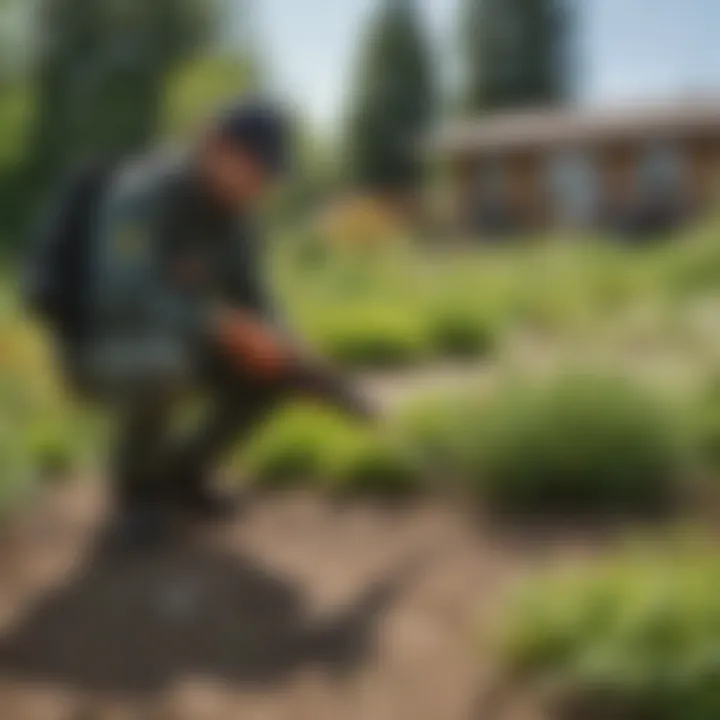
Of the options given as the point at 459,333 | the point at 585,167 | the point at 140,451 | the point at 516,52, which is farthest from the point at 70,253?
the point at 459,333

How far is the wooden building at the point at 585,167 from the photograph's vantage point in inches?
76.2

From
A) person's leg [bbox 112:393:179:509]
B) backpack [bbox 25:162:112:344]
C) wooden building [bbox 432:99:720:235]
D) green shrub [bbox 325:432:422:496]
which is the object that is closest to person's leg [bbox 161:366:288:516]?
person's leg [bbox 112:393:179:509]

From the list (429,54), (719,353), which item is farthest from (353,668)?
(719,353)

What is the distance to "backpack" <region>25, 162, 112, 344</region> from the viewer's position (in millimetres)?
1933

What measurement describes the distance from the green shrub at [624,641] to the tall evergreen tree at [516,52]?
0.75m

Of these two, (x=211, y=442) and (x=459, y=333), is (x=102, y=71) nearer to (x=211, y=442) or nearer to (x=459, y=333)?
(x=211, y=442)

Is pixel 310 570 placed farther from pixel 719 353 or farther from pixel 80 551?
pixel 719 353

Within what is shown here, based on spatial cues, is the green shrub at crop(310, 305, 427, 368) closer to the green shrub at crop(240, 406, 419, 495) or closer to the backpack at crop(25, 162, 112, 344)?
the green shrub at crop(240, 406, 419, 495)

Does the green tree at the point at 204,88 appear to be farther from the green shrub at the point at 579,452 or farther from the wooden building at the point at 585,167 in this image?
the green shrub at the point at 579,452

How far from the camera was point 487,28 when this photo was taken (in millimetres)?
1781

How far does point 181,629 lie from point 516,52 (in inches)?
41.0

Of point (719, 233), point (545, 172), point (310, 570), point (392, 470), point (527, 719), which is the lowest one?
point (527, 719)

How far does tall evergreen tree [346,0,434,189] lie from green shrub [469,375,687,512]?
48cm

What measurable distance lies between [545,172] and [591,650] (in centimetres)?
105
